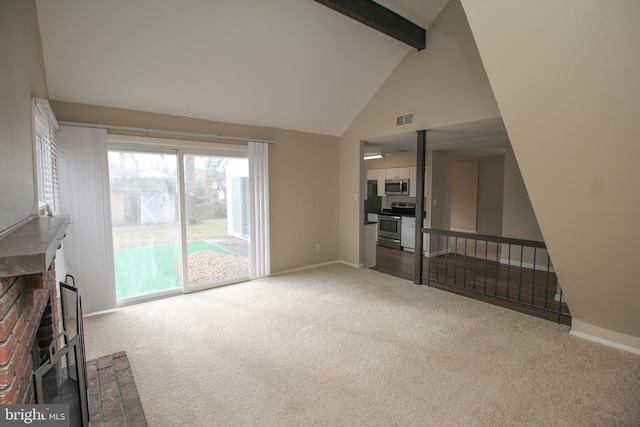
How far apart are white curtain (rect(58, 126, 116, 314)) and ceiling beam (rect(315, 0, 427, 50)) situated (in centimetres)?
312

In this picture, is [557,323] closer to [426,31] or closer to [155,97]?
[426,31]

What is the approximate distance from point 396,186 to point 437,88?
11.2 feet

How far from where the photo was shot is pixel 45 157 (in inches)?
109

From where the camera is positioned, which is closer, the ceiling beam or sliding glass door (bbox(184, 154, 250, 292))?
the ceiling beam

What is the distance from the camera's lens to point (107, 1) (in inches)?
103

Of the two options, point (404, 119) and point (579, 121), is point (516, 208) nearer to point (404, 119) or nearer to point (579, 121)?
point (404, 119)

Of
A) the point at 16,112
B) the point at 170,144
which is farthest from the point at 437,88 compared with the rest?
the point at 16,112

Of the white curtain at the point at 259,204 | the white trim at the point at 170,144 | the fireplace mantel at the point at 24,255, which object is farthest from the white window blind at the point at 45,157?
the white curtain at the point at 259,204

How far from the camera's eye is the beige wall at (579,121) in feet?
5.29

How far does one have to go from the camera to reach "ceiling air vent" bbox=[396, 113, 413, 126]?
4426 mm

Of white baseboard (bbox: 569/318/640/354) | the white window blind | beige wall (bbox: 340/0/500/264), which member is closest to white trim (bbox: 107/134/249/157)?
the white window blind

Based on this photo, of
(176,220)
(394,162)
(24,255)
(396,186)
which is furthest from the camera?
(394,162)

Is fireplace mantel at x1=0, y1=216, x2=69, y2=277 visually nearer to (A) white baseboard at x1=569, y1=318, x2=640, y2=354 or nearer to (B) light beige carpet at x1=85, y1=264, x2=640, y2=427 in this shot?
(B) light beige carpet at x1=85, y1=264, x2=640, y2=427

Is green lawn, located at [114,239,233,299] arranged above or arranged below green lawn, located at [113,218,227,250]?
below
